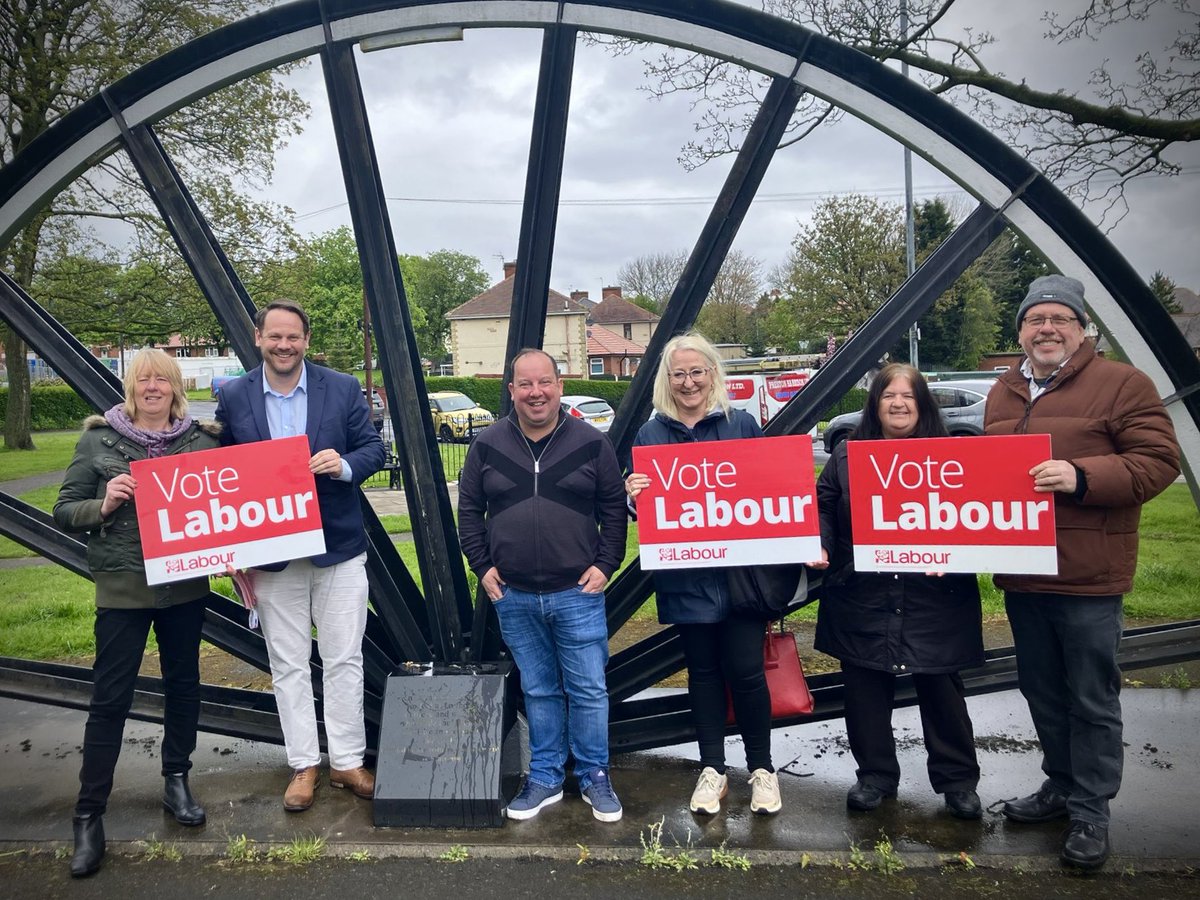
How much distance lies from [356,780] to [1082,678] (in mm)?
A: 3250

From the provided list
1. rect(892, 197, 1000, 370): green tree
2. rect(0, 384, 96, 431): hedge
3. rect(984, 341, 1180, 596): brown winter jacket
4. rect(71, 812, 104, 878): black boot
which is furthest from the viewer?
rect(892, 197, 1000, 370): green tree

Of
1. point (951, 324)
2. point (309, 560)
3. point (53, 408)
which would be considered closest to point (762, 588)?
point (309, 560)

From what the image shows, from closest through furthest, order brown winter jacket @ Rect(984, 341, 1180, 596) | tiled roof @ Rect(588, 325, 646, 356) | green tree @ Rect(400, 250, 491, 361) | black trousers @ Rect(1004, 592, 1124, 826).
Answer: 1. brown winter jacket @ Rect(984, 341, 1180, 596)
2. black trousers @ Rect(1004, 592, 1124, 826)
3. tiled roof @ Rect(588, 325, 646, 356)
4. green tree @ Rect(400, 250, 491, 361)

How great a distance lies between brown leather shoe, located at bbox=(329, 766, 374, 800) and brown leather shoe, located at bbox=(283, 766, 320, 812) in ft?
0.39

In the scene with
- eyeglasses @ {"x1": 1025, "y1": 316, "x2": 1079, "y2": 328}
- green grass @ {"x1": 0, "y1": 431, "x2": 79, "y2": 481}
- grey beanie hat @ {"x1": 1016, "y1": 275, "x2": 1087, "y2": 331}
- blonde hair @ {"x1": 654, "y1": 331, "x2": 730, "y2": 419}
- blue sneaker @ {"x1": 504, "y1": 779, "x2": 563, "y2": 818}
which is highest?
A: grey beanie hat @ {"x1": 1016, "y1": 275, "x2": 1087, "y2": 331}

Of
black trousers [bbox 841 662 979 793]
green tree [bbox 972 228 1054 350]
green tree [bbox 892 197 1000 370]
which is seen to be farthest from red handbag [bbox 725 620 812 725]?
green tree [bbox 892 197 1000 370]

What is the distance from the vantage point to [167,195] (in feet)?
13.9

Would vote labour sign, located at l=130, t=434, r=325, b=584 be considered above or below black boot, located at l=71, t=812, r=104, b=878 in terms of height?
above

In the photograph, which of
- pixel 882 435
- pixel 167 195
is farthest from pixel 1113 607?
pixel 167 195

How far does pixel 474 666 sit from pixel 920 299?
2.79 metres

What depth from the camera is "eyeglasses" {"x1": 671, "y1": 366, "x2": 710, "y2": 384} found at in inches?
149

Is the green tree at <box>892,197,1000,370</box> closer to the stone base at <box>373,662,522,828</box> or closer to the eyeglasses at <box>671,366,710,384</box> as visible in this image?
the eyeglasses at <box>671,366,710,384</box>

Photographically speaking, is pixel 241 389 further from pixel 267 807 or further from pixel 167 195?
pixel 267 807

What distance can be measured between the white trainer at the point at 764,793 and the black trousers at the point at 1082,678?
3.92ft
